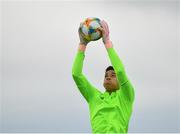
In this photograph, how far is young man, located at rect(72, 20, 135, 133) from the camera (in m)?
8.39

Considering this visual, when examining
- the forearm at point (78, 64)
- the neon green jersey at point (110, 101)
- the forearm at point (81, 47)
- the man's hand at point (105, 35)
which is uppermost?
the man's hand at point (105, 35)

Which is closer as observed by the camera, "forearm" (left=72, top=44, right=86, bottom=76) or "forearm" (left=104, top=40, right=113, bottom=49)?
"forearm" (left=104, top=40, right=113, bottom=49)

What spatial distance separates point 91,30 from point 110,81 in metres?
0.99

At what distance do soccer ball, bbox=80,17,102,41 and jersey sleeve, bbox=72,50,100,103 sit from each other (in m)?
0.35

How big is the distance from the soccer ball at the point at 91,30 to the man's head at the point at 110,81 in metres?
0.69

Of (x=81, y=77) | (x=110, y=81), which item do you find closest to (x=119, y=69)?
(x=110, y=81)

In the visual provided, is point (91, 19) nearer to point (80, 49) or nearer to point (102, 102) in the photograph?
point (80, 49)

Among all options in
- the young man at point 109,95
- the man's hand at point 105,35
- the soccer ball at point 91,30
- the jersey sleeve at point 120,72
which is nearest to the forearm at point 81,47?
the young man at point 109,95

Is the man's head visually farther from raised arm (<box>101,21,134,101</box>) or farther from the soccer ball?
the soccer ball

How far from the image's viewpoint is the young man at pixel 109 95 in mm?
8391

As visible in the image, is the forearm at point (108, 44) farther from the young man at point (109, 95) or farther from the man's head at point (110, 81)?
the man's head at point (110, 81)

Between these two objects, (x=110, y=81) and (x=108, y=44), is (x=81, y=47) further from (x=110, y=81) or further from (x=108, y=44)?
(x=110, y=81)

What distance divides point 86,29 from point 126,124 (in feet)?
6.16

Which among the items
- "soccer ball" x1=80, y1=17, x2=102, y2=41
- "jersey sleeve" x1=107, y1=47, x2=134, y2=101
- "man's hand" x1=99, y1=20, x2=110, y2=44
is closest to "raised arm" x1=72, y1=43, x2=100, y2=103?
"soccer ball" x1=80, y1=17, x2=102, y2=41
